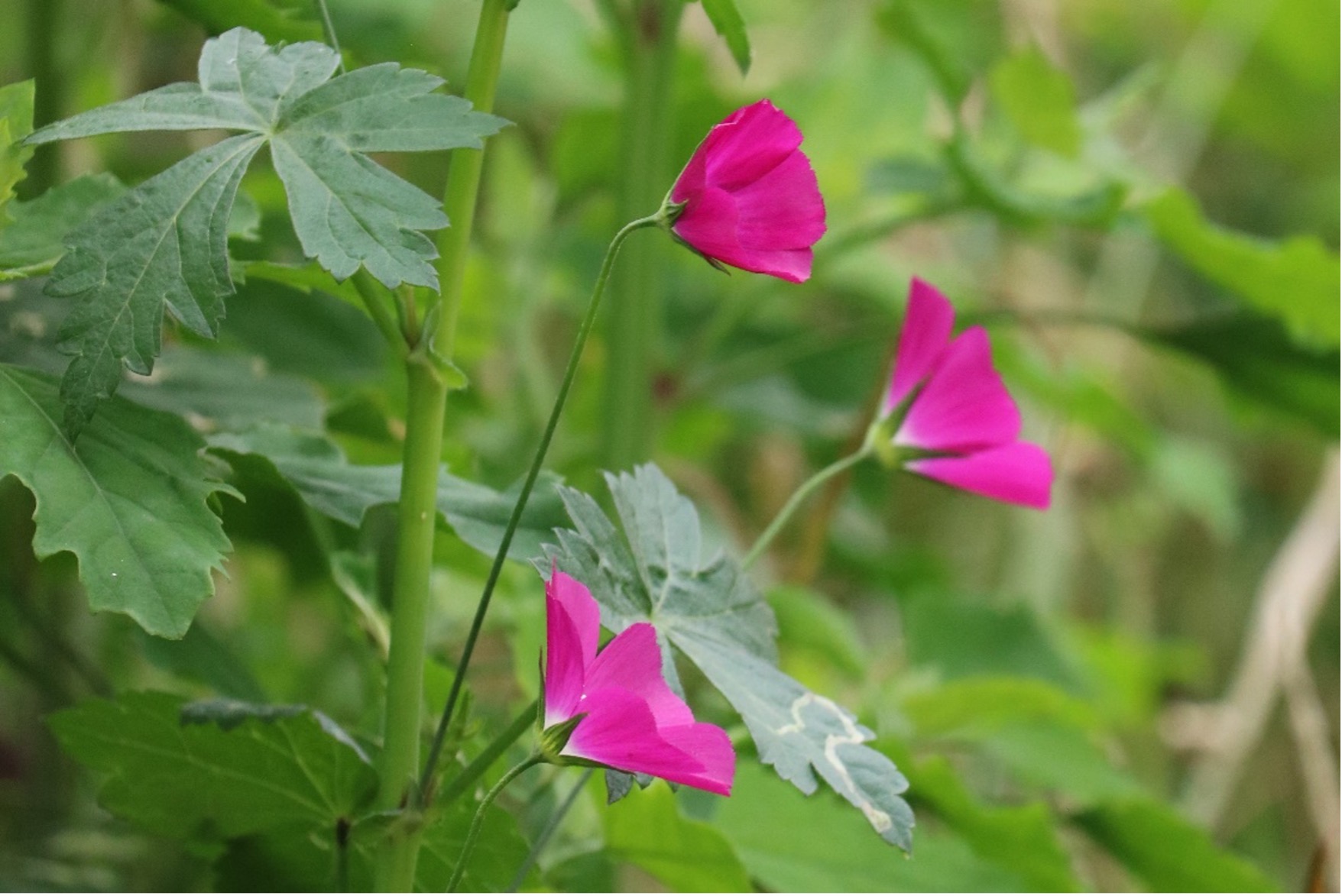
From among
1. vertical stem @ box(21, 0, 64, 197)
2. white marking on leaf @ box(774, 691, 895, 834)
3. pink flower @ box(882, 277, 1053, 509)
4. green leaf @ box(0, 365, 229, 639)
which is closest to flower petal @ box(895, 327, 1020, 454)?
pink flower @ box(882, 277, 1053, 509)

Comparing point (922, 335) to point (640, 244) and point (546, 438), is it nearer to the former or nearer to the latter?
point (546, 438)

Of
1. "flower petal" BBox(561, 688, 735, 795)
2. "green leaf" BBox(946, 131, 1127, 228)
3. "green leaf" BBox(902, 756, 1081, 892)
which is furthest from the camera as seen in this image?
"green leaf" BBox(946, 131, 1127, 228)

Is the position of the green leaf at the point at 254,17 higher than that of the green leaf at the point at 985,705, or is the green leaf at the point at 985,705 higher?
the green leaf at the point at 254,17

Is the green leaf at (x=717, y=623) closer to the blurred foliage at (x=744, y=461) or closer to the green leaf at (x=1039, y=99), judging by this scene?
the blurred foliage at (x=744, y=461)

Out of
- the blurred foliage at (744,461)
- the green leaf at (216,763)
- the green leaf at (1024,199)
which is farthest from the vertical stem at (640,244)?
the green leaf at (216,763)

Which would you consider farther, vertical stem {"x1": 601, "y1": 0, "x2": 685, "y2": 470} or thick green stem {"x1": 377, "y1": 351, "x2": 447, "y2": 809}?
vertical stem {"x1": 601, "y1": 0, "x2": 685, "y2": 470}

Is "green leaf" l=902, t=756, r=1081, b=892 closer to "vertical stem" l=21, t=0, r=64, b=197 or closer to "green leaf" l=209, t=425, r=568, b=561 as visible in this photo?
"green leaf" l=209, t=425, r=568, b=561

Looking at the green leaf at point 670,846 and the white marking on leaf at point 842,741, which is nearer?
the white marking on leaf at point 842,741
